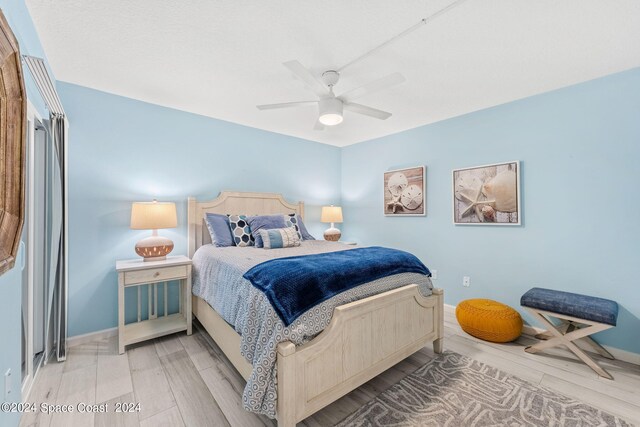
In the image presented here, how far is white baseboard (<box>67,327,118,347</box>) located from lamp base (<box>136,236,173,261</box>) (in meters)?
0.80

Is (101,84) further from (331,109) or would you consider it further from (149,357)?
(149,357)

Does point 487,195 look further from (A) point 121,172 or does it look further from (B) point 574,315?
(A) point 121,172

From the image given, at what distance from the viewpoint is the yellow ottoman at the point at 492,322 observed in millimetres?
2537

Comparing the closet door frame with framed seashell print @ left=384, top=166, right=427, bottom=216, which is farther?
framed seashell print @ left=384, top=166, right=427, bottom=216

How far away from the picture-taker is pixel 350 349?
1.71 m

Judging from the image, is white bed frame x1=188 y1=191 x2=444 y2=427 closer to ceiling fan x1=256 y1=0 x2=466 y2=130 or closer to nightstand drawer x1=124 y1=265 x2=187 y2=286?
nightstand drawer x1=124 y1=265 x2=187 y2=286

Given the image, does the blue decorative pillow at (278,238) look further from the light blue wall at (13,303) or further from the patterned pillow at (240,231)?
the light blue wall at (13,303)

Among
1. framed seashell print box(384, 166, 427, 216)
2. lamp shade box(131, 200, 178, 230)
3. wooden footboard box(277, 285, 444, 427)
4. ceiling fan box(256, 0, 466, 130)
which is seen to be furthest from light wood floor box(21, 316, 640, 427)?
ceiling fan box(256, 0, 466, 130)

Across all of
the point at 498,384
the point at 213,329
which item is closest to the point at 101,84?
the point at 213,329

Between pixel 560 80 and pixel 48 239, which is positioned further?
pixel 560 80

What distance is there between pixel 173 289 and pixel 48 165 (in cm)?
160

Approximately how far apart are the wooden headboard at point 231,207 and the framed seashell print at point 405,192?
1.35 meters

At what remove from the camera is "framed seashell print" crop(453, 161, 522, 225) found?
287 centimetres

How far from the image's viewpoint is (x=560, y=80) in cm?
246
